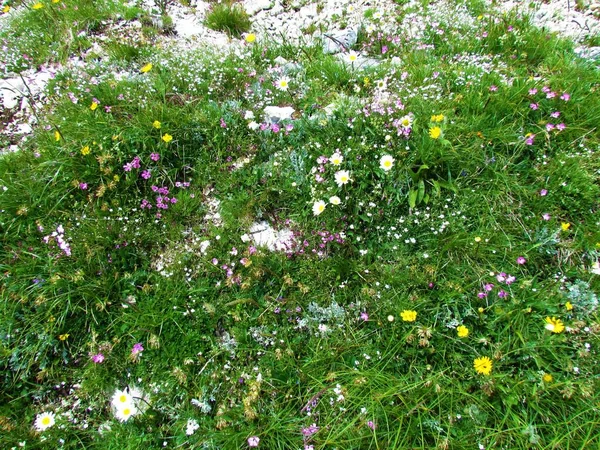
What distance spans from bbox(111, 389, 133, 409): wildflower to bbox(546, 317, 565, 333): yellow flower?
303cm

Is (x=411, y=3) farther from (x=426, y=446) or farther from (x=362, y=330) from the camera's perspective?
(x=426, y=446)

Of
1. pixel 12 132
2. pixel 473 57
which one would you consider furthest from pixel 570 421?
pixel 12 132

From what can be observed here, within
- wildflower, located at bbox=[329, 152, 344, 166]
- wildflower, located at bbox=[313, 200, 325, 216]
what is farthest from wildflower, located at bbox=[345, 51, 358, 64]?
wildflower, located at bbox=[313, 200, 325, 216]

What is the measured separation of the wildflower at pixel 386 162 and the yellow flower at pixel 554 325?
172 cm

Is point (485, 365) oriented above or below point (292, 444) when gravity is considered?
above

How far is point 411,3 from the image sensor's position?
5297 mm

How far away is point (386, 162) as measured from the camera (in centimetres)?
347

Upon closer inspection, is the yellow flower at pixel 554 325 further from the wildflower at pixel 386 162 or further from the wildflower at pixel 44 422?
the wildflower at pixel 44 422

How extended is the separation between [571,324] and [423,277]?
105 centimetres

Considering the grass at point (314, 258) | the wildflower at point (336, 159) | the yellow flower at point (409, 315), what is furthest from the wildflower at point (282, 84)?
the yellow flower at point (409, 315)

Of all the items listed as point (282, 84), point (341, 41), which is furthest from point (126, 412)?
point (341, 41)

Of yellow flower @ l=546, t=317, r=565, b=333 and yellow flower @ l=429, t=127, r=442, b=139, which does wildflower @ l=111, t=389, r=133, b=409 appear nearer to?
yellow flower @ l=546, t=317, r=565, b=333

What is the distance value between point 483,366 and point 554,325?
583 millimetres

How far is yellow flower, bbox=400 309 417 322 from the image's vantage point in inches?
111
